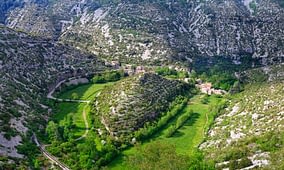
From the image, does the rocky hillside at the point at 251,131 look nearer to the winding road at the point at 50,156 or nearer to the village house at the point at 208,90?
the village house at the point at 208,90

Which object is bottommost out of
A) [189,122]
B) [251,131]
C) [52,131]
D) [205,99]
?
[189,122]

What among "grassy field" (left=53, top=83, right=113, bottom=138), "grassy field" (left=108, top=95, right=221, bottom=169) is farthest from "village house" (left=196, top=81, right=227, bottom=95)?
"grassy field" (left=53, top=83, right=113, bottom=138)

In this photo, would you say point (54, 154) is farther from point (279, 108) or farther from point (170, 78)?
point (170, 78)

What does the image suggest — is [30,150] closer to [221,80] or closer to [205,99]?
[205,99]

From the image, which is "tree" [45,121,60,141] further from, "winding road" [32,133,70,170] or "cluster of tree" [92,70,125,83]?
"cluster of tree" [92,70,125,83]

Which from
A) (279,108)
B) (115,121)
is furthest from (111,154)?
(279,108)

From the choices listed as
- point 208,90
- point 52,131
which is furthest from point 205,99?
point 52,131
